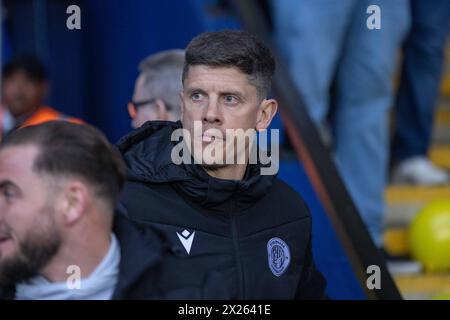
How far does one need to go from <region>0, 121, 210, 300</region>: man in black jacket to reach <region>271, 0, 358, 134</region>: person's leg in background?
83.2 inches

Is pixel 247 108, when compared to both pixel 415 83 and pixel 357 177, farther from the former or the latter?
pixel 415 83

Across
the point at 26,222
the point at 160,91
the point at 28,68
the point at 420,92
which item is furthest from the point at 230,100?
the point at 28,68

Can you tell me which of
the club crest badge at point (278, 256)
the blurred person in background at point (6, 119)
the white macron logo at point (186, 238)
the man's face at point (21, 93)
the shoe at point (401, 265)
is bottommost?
the shoe at point (401, 265)

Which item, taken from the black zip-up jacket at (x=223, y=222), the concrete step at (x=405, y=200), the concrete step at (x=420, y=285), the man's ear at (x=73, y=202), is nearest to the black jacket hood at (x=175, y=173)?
the black zip-up jacket at (x=223, y=222)

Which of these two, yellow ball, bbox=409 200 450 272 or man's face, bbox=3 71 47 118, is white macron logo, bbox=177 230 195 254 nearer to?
yellow ball, bbox=409 200 450 272

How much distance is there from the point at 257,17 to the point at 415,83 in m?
1.10

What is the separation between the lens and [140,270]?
6.35 feet

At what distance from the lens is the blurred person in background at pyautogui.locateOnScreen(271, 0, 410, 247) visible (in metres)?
3.95

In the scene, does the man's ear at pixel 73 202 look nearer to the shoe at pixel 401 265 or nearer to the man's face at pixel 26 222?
the man's face at pixel 26 222

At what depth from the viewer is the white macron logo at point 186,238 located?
87.5 inches

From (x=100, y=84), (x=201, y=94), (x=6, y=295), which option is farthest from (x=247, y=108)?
(x=100, y=84)

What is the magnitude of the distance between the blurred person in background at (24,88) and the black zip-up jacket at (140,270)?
3369 millimetres

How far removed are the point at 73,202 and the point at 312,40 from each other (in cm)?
224

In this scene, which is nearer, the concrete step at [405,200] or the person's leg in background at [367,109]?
the person's leg in background at [367,109]
